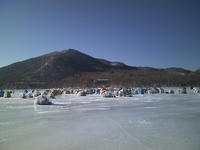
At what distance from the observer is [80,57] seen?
18262 centimetres

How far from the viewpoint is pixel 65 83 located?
11844 centimetres

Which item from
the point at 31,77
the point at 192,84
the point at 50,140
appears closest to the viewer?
the point at 50,140

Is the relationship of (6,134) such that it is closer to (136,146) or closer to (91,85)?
(136,146)

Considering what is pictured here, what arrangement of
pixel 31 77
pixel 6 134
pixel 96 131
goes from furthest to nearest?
pixel 31 77 < pixel 96 131 < pixel 6 134

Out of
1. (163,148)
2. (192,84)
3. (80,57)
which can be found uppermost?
(80,57)

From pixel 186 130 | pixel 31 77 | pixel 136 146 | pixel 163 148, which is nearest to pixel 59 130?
pixel 136 146

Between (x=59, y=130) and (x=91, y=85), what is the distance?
105 m

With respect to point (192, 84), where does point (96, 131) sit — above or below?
below

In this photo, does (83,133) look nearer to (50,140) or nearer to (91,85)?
(50,140)

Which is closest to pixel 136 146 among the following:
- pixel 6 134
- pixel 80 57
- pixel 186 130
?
pixel 186 130

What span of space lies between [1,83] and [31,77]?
17.1m

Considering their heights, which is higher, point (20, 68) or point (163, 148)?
point (20, 68)

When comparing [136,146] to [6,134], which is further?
[6,134]

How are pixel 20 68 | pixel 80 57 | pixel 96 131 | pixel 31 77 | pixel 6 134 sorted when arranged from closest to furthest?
pixel 6 134 < pixel 96 131 < pixel 31 77 < pixel 20 68 < pixel 80 57
